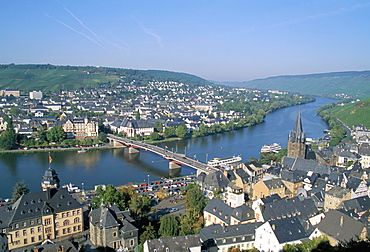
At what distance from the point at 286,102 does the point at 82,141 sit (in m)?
74.1

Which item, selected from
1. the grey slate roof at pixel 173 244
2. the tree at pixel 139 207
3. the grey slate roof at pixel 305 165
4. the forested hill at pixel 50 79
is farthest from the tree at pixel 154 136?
the forested hill at pixel 50 79

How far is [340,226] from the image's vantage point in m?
14.3

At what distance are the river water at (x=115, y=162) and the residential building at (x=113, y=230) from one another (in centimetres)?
1143

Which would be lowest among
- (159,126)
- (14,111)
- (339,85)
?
(159,126)

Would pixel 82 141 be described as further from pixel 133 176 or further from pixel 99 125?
pixel 133 176

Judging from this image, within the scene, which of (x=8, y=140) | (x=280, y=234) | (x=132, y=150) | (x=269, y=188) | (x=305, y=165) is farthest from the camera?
(x=132, y=150)

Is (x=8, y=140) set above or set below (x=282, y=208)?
below

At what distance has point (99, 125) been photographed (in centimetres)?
4972

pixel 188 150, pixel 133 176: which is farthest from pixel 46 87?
pixel 133 176

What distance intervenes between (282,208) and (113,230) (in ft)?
26.7

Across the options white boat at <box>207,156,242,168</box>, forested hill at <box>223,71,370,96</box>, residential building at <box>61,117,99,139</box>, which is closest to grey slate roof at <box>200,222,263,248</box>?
white boat at <box>207,156,242,168</box>

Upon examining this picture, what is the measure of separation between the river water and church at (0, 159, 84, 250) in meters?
9.12

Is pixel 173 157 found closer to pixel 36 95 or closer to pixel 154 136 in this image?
pixel 154 136

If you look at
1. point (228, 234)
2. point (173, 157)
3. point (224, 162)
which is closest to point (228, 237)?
point (228, 234)
